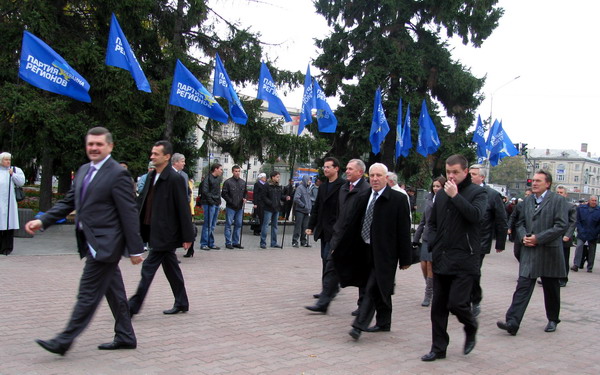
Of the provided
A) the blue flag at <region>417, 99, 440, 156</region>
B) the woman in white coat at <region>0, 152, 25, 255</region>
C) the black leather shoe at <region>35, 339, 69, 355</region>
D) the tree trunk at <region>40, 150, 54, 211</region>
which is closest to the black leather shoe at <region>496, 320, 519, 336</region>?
the black leather shoe at <region>35, 339, 69, 355</region>

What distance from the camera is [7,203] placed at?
Answer: 10078 mm

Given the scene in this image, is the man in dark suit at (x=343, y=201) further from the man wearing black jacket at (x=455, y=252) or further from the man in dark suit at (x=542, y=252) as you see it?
the man in dark suit at (x=542, y=252)

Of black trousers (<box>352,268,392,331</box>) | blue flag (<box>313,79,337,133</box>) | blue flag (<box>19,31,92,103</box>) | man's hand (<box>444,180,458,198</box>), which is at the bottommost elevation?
black trousers (<box>352,268,392,331</box>)

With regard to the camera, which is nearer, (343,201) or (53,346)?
(53,346)

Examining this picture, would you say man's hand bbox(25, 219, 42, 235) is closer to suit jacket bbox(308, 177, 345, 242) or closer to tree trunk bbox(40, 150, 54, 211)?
suit jacket bbox(308, 177, 345, 242)

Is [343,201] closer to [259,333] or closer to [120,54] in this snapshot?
[259,333]

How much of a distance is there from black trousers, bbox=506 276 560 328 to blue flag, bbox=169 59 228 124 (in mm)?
7937

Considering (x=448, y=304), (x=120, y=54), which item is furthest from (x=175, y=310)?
(x=120, y=54)

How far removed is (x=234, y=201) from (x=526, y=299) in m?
8.21

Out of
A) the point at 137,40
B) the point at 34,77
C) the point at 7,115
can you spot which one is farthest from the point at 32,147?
the point at 34,77

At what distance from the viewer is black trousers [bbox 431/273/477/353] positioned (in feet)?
16.7

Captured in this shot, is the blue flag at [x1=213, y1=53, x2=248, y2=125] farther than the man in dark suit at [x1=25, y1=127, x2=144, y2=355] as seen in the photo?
Yes

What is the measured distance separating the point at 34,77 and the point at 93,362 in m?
7.23

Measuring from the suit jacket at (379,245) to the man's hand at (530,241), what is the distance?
1711mm
